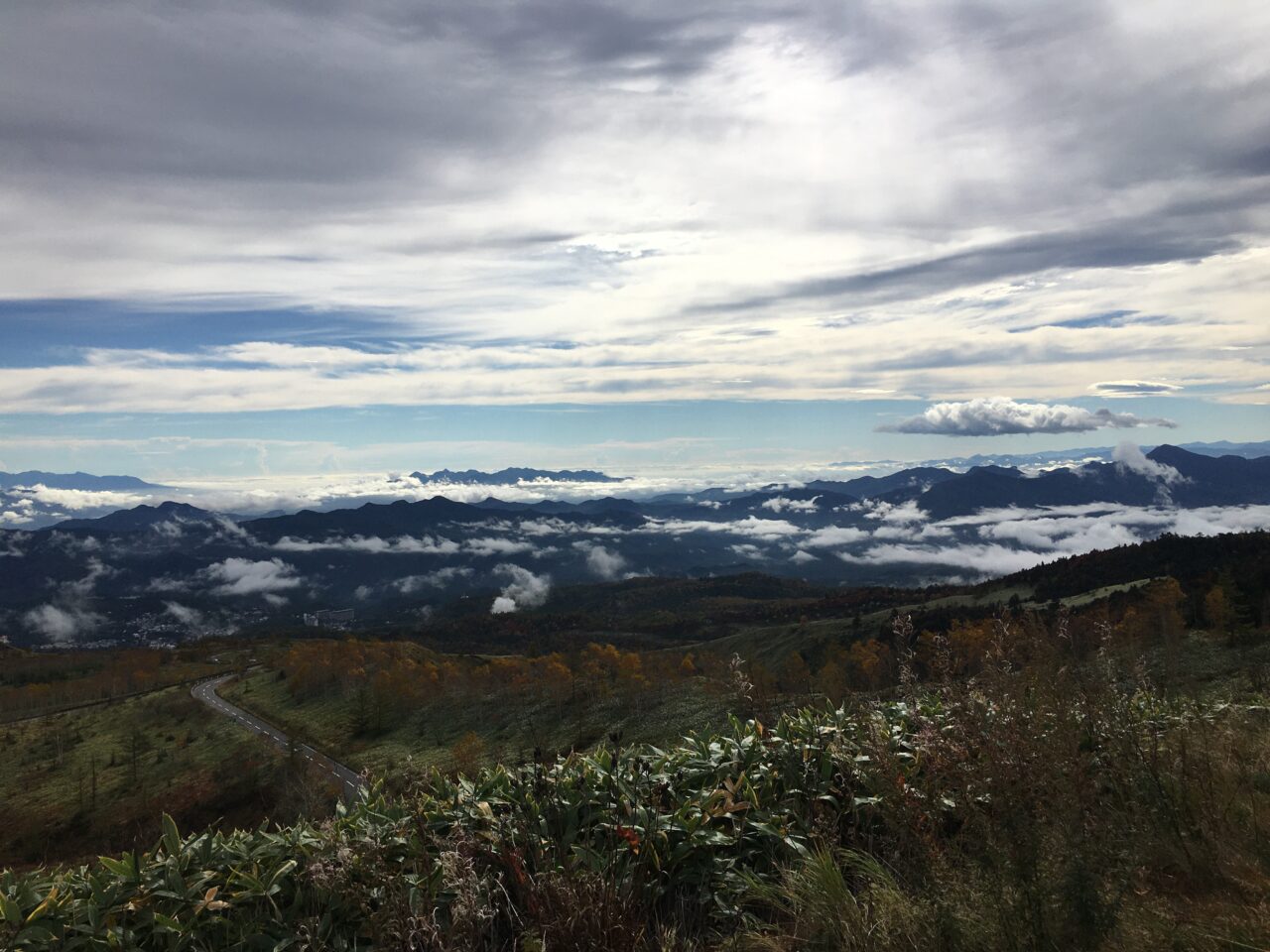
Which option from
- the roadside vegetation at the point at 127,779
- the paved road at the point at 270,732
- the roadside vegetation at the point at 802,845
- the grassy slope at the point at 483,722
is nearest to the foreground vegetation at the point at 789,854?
the roadside vegetation at the point at 802,845

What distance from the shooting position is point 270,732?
82500mm

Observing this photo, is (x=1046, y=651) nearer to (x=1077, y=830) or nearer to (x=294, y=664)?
(x=1077, y=830)

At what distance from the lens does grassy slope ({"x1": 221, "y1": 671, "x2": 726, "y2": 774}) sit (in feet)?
197

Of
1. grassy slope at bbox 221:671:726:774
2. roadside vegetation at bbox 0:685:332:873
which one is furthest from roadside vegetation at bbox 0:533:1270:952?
grassy slope at bbox 221:671:726:774

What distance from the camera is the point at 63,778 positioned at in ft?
233

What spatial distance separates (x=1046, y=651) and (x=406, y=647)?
152 meters

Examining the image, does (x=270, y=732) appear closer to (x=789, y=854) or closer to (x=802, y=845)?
(x=789, y=854)

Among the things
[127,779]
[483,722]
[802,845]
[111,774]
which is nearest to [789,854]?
[802,845]

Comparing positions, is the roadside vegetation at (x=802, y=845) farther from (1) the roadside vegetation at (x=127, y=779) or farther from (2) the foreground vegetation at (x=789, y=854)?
(1) the roadside vegetation at (x=127, y=779)

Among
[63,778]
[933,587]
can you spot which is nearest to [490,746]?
[63,778]

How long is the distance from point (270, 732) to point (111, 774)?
15.4 metres

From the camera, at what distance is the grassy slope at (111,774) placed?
56.8 meters

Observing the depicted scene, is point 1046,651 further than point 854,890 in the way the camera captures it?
Yes

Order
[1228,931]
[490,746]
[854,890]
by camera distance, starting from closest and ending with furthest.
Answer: [1228,931], [854,890], [490,746]
